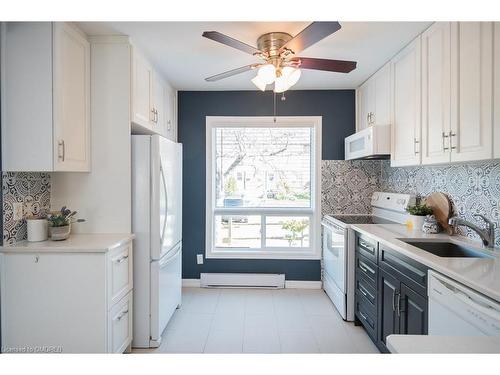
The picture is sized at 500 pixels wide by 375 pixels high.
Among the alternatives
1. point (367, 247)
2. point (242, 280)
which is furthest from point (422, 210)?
point (242, 280)

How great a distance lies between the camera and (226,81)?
11.1 ft

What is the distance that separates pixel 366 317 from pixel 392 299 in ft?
1.90

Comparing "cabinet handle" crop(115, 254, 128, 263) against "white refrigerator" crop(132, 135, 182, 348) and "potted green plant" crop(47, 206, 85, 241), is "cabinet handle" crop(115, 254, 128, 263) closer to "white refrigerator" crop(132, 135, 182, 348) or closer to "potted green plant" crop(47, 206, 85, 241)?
"white refrigerator" crop(132, 135, 182, 348)

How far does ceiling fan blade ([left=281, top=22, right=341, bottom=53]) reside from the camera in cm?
157

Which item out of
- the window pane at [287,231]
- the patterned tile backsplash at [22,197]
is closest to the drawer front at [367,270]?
the window pane at [287,231]

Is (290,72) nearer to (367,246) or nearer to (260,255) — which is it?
(367,246)

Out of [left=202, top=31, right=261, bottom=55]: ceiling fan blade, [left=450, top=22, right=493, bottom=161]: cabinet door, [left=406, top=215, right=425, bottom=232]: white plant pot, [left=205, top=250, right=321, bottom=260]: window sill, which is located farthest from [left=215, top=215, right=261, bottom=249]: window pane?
[left=450, top=22, right=493, bottom=161]: cabinet door

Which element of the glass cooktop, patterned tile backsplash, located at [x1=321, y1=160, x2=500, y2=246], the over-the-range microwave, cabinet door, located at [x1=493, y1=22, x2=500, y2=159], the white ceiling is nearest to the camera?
cabinet door, located at [x1=493, y1=22, x2=500, y2=159]

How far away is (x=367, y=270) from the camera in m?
2.51

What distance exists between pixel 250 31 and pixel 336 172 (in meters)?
2.10

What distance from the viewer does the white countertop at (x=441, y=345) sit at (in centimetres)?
70

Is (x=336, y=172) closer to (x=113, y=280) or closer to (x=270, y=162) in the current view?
(x=270, y=162)

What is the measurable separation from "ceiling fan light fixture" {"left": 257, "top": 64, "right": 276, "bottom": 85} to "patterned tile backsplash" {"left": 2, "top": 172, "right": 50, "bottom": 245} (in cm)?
183

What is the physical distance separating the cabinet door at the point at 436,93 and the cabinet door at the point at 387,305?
0.89 m
